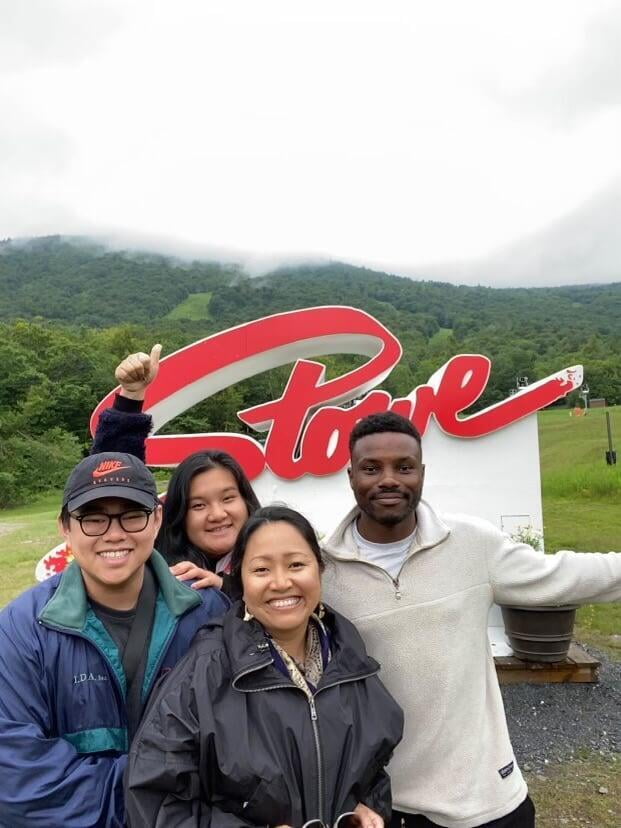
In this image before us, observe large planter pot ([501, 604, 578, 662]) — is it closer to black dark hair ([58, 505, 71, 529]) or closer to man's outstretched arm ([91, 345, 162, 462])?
man's outstretched arm ([91, 345, 162, 462])

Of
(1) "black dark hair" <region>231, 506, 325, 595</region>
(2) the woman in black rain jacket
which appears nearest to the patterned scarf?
(2) the woman in black rain jacket

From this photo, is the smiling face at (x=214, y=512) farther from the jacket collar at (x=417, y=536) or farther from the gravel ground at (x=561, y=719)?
the gravel ground at (x=561, y=719)

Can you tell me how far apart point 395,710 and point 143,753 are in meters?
0.59

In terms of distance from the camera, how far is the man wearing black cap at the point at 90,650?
1415mm

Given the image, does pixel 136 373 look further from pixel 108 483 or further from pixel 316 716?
pixel 316 716

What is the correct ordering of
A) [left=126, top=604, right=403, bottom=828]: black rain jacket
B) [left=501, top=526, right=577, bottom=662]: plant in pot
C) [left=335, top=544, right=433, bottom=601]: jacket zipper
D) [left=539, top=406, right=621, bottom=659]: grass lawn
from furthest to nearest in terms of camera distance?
[left=539, top=406, right=621, bottom=659]: grass lawn < [left=501, top=526, right=577, bottom=662]: plant in pot < [left=335, top=544, right=433, bottom=601]: jacket zipper < [left=126, top=604, right=403, bottom=828]: black rain jacket

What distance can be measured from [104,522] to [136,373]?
0.71 meters

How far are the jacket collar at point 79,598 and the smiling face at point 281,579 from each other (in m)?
0.19

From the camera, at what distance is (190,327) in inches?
2586

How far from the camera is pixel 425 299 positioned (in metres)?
82.0

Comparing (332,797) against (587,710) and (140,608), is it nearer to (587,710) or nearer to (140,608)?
(140,608)

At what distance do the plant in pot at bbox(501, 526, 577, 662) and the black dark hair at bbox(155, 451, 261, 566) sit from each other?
11.3 feet

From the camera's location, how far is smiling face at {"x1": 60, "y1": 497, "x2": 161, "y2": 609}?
163cm

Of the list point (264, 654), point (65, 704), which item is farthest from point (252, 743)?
point (65, 704)
